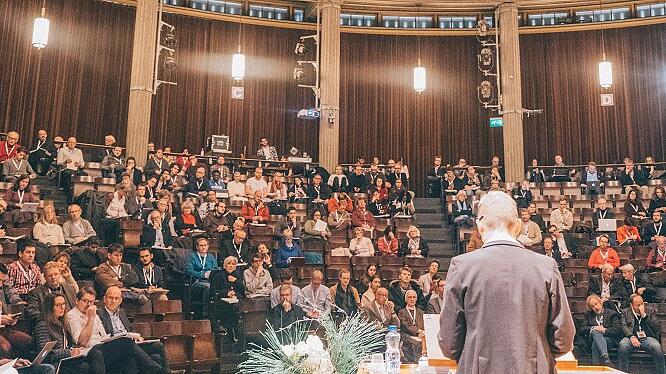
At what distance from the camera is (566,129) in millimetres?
14719

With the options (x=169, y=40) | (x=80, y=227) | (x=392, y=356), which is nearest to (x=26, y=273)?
(x=80, y=227)

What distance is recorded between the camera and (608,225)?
10141mm

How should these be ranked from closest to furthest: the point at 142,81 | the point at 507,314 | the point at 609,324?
the point at 507,314
the point at 609,324
the point at 142,81

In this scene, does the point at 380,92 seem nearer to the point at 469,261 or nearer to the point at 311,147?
the point at 311,147

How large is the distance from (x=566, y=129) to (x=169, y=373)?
11631 millimetres

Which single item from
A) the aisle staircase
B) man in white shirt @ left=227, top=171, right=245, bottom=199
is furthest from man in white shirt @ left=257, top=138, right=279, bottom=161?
the aisle staircase

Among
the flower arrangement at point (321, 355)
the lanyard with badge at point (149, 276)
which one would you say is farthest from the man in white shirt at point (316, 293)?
the flower arrangement at point (321, 355)

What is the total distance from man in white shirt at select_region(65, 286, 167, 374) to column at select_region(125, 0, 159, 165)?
6.44 m

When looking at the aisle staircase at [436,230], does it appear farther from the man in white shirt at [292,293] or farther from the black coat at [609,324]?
the man in white shirt at [292,293]

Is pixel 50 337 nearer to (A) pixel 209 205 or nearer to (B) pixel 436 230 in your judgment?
(A) pixel 209 205

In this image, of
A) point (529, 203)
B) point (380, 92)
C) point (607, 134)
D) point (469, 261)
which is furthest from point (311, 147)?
point (469, 261)

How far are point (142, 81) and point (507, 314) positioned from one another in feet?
37.2

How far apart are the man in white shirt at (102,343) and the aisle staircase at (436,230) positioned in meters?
5.42

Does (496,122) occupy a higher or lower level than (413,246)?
higher
